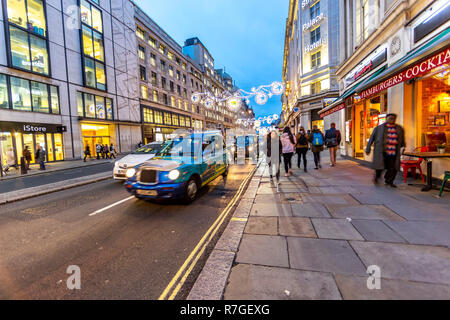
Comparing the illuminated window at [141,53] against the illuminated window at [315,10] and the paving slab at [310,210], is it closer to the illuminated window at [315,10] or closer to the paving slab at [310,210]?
the illuminated window at [315,10]

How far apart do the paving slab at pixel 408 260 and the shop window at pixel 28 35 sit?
24917 millimetres

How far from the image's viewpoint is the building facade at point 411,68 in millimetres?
5329

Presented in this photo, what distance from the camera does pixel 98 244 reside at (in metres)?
3.40

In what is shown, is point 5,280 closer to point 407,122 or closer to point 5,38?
point 407,122

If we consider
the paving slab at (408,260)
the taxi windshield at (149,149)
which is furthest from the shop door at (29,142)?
the paving slab at (408,260)

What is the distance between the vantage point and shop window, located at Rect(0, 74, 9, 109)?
15.5 m

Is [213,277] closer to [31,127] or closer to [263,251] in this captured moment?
[263,251]

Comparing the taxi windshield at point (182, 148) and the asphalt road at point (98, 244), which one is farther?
the taxi windshield at point (182, 148)

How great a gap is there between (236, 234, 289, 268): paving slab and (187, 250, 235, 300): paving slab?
200mm

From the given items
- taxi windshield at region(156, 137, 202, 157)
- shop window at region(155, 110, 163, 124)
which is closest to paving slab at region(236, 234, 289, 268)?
taxi windshield at region(156, 137, 202, 157)

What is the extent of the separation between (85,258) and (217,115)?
62.3 metres

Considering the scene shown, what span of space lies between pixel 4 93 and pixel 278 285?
926 inches

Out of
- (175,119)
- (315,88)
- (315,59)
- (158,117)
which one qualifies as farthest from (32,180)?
(175,119)
